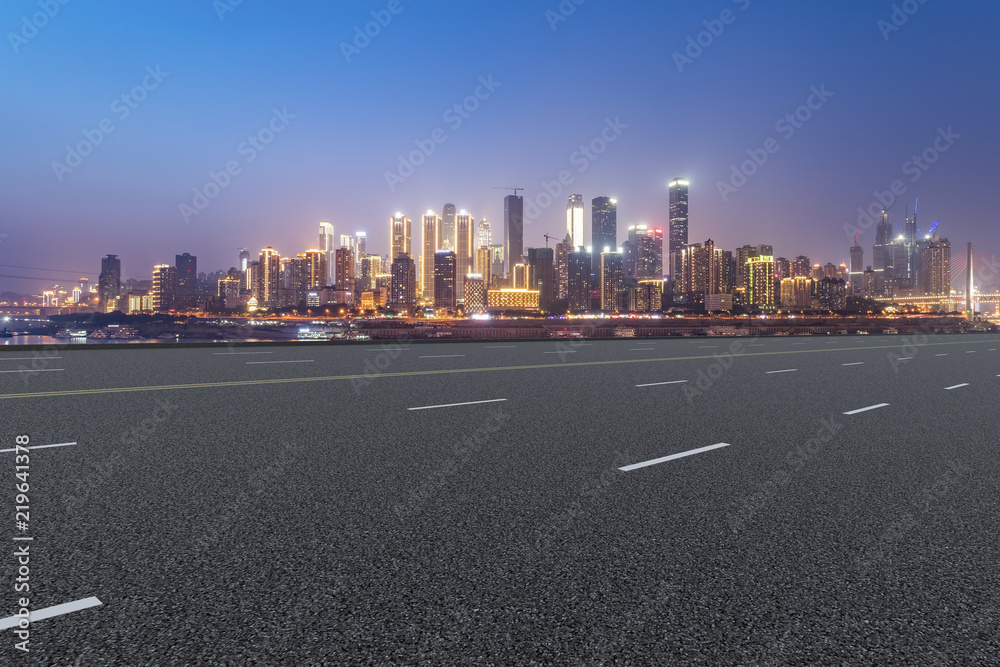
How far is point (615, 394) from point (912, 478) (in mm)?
6622

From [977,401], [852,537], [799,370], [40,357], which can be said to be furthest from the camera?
[40,357]

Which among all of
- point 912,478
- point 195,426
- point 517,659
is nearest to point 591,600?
point 517,659

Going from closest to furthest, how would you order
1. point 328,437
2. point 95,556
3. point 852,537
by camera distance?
1. point 95,556
2. point 852,537
3. point 328,437

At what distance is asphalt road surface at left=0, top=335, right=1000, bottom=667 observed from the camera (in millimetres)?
3021

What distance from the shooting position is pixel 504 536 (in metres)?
4.40

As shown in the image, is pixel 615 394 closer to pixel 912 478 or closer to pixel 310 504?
pixel 912 478

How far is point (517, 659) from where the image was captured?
2846mm

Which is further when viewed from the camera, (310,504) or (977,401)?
(977,401)

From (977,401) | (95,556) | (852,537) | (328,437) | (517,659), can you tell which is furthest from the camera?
(977,401)

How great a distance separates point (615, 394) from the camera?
12.6 metres

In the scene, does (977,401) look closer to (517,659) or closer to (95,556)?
(517,659)

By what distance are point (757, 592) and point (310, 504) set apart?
11.4 ft

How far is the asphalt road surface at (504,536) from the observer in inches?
119

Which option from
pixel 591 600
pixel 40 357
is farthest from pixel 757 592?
pixel 40 357
